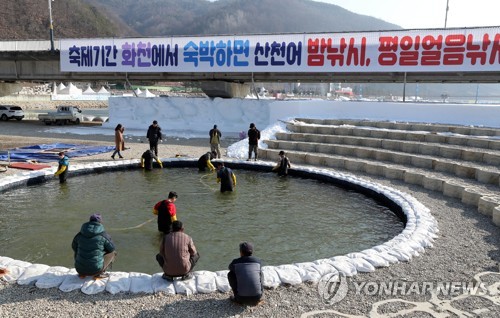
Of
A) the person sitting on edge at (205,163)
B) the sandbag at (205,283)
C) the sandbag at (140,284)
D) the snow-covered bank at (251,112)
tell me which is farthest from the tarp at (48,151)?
the sandbag at (205,283)

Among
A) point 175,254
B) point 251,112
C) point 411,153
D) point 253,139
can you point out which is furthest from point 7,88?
point 175,254

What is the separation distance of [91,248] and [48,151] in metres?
14.9

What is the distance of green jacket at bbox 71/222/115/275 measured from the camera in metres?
6.27

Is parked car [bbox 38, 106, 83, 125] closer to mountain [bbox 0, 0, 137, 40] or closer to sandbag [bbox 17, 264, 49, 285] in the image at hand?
sandbag [bbox 17, 264, 49, 285]

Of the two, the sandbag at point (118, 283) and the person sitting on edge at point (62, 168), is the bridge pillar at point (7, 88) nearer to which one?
the person sitting on edge at point (62, 168)

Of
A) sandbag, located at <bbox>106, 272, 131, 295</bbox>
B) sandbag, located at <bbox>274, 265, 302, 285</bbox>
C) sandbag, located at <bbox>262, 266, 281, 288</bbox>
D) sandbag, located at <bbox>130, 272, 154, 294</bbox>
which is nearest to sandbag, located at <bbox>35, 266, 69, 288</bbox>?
sandbag, located at <bbox>106, 272, 131, 295</bbox>

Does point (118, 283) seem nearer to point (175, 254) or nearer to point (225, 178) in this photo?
point (175, 254)

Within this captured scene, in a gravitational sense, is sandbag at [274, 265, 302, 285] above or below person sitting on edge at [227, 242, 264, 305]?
below

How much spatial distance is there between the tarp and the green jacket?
12842 mm

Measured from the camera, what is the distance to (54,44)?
29.0 m

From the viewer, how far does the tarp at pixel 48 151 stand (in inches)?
701

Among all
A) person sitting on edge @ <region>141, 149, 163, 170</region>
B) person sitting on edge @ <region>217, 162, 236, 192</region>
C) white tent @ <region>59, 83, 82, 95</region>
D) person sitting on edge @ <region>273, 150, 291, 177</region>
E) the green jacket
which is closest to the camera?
the green jacket

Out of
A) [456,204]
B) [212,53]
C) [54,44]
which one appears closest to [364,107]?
[212,53]

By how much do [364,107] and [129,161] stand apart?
13242 mm
